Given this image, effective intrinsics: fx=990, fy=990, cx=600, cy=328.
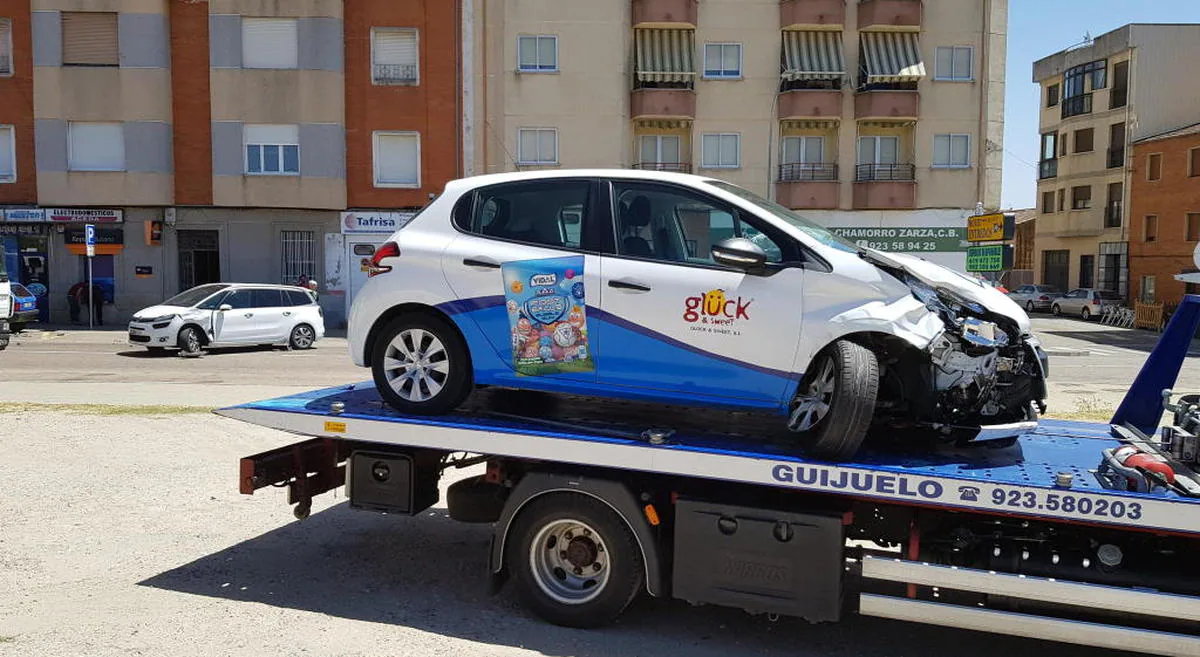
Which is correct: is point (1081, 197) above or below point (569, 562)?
above

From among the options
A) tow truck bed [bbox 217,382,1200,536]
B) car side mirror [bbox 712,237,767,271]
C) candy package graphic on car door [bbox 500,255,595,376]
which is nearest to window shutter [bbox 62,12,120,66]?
tow truck bed [bbox 217,382,1200,536]

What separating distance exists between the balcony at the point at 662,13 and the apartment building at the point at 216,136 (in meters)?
6.36

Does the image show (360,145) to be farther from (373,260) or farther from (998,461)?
(998,461)

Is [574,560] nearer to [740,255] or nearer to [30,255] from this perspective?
[740,255]

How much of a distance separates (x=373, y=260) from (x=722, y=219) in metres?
2.26

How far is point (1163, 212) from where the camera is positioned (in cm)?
4497

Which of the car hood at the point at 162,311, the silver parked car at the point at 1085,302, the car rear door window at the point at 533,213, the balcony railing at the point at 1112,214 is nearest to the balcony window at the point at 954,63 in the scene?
the silver parked car at the point at 1085,302

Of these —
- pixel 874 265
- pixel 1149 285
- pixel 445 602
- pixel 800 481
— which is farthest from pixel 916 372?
pixel 1149 285

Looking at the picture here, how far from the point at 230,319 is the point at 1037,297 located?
41207mm

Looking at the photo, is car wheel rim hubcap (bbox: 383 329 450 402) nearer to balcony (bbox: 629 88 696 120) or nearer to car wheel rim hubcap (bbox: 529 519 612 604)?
car wheel rim hubcap (bbox: 529 519 612 604)

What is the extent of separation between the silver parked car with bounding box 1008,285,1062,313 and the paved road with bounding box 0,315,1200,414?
20.1m

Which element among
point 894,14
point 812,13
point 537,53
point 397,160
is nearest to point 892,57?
point 894,14

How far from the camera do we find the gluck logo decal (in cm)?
555

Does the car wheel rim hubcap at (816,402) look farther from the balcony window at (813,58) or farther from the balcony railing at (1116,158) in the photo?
the balcony railing at (1116,158)
